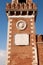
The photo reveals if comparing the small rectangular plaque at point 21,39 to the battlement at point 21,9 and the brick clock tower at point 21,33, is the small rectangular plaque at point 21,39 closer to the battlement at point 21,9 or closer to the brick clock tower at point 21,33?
the brick clock tower at point 21,33

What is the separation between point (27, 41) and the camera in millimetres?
21234

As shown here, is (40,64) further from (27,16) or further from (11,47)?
(27,16)

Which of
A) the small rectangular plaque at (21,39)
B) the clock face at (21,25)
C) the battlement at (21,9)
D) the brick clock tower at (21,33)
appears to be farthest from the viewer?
the battlement at (21,9)

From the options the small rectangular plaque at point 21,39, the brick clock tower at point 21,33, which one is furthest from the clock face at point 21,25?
the small rectangular plaque at point 21,39

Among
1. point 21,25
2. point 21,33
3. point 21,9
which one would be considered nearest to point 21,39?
point 21,33

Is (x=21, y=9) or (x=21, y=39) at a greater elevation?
(x=21, y=9)

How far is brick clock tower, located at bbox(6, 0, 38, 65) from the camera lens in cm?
2064

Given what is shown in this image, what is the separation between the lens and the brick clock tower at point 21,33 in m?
20.6

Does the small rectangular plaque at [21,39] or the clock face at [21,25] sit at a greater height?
the clock face at [21,25]

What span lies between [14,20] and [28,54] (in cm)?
432

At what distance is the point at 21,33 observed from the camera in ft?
71.4

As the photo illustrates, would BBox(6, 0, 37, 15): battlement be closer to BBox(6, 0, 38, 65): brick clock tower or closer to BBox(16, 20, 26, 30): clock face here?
BBox(6, 0, 38, 65): brick clock tower

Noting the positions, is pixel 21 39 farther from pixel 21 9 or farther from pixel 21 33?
pixel 21 9

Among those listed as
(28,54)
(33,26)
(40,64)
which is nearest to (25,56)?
(28,54)
